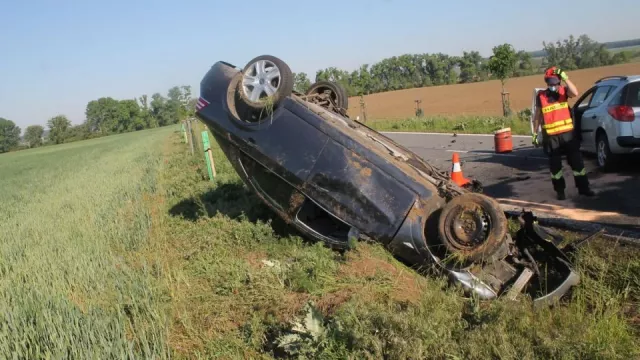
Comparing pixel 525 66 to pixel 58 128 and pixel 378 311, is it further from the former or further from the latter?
pixel 58 128

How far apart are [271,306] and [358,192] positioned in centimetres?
117

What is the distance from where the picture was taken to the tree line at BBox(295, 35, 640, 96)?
230ft

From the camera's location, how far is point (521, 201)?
718 cm

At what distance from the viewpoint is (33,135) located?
110 metres

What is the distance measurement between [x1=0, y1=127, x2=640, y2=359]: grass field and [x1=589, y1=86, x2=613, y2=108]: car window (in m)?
5.56

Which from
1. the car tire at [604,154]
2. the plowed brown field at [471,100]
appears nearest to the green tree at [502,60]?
the plowed brown field at [471,100]

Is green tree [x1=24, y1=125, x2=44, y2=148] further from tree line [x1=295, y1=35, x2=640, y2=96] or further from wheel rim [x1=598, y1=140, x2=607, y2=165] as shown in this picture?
wheel rim [x1=598, y1=140, x2=607, y2=165]

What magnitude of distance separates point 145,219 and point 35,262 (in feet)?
5.76

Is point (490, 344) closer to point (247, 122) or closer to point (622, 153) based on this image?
point (247, 122)

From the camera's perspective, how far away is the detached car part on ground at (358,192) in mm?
3844

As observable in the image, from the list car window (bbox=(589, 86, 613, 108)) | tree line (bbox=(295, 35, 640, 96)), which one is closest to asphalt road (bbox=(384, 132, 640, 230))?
car window (bbox=(589, 86, 613, 108))

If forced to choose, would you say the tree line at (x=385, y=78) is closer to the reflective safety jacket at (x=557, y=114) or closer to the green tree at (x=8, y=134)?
the green tree at (x=8, y=134)

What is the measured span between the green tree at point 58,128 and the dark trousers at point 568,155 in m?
108

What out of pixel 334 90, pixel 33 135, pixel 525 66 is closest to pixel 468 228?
pixel 334 90
